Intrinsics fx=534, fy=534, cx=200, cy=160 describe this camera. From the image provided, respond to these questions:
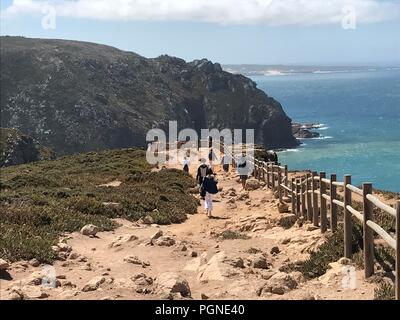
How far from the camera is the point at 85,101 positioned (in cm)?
11706

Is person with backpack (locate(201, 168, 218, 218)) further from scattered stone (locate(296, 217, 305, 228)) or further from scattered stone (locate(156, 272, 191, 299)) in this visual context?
scattered stone (locate(156, 272, 191, 299))

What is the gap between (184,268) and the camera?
29.7ft

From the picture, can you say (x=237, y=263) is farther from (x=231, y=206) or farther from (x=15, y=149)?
(x=15, y=149)

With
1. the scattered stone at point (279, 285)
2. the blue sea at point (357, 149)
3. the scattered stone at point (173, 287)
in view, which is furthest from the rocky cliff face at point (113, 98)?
the scattered stone at point (279, 285)

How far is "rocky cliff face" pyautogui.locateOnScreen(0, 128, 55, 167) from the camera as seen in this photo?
6254 centimetres

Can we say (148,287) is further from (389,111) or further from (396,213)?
(389,111)

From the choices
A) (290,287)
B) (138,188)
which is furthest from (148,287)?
(138,188)

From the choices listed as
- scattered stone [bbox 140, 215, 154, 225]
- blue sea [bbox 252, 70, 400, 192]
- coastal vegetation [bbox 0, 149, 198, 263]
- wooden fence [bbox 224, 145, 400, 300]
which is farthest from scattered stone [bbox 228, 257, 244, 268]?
blue sea [bbox 252, 70, 400, 192]

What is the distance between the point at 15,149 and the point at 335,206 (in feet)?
198

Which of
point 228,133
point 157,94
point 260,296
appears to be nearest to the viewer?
point 260,296

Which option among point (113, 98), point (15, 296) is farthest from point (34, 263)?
point (113, 98)

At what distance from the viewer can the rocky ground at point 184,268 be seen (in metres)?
6.92

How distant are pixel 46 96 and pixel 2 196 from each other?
104234mm

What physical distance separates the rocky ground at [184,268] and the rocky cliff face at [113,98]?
313 feet
